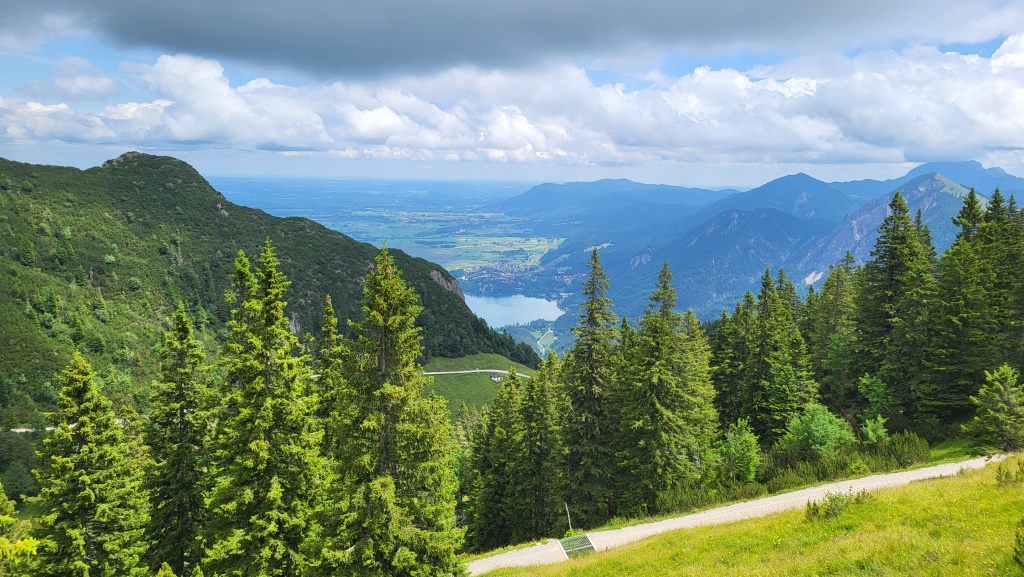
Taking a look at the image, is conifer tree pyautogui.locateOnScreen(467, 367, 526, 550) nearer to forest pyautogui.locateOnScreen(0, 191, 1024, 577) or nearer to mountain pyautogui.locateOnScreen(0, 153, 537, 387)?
forest pyautogui.locateOnScreen(0, 191, 1024, 577)

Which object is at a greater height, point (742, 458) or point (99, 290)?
point (742, 458)

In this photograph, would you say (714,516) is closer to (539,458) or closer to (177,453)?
(539,458)

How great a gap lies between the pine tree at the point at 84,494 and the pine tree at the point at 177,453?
82cm

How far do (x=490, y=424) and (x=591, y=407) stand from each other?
15.3 meters

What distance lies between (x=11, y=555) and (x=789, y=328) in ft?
194

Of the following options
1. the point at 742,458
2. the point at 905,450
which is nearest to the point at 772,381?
the point at 742,458

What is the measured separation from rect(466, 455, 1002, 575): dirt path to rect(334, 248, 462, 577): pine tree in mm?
9715

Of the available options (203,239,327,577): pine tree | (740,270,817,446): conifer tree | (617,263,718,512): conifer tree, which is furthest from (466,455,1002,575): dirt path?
(740,270,817,446): conifer tree

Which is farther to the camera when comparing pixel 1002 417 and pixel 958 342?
pixel 958 342

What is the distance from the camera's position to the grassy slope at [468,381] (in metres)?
133

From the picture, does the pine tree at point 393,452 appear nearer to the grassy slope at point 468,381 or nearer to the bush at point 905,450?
the bush at point 905,450

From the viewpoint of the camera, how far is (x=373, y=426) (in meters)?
15.6

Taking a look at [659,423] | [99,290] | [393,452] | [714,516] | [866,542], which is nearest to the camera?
[866,542]

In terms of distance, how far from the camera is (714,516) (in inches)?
1013
